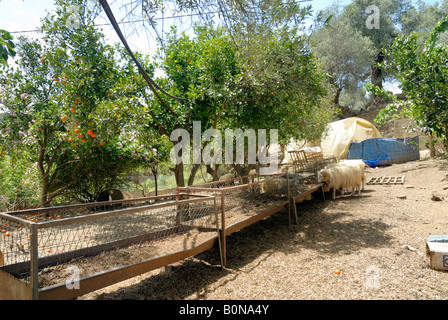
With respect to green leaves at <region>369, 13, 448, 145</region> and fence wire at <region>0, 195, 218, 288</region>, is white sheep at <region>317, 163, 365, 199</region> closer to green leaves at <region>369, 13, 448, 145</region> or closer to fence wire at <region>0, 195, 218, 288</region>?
green leaves at <region>369, 13, 448, 145</region>

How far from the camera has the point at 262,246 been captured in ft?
18.0

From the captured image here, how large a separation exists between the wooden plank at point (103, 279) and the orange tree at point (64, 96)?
344 cm

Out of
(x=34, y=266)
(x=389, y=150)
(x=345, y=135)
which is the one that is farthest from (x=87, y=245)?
(x=345, y=135)

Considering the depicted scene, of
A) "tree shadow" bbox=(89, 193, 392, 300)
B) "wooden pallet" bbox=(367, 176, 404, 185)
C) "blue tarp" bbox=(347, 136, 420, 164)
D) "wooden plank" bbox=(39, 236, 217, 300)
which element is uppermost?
"blue tarp" bbox=(347, 136, 420, 164)

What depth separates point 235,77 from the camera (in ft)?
20.3

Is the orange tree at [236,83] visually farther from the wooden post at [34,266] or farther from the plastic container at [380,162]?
the plastic container at [380,162]

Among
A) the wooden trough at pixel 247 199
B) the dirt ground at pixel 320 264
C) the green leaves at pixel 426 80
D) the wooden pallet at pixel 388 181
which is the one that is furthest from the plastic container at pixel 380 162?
the green leaves at pixel 426 80

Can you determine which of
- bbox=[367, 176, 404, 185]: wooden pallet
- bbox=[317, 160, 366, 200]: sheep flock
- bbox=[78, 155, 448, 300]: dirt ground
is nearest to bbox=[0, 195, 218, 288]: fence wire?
bbox=[78, 155, 448, 300]: dirt ground

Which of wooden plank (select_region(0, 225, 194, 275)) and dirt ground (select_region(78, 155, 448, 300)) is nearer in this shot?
wooden plank (select_region(0, 225, 194, 275))

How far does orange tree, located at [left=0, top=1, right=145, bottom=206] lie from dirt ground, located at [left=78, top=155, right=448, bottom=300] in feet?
11.2

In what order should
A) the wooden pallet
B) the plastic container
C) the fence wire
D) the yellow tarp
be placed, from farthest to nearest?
the yellow tarp
the plastic container
the wooden pallet
the fence wire

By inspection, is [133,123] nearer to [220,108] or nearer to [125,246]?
[220,108]

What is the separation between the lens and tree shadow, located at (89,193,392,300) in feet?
12.4

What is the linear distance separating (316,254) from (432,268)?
1.58 metres
